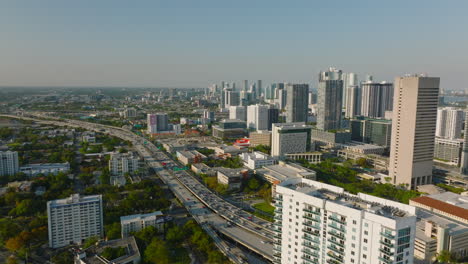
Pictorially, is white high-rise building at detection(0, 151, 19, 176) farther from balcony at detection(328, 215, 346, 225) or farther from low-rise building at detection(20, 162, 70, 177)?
balcony at detection(328, 215, 346, 225)

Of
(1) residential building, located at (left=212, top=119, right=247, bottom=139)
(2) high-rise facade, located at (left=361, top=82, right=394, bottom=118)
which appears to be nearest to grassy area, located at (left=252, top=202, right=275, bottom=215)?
(1) residential building, located at (left=212, top=119, right=247, bottom=139)

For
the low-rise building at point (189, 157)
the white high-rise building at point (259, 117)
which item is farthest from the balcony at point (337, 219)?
the white high-rise building at point (259, 117)

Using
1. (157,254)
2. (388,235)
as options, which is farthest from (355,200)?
(157,254)

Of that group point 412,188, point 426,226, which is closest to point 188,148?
point 412,188

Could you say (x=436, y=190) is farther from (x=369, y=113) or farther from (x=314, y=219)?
(x=369, y=113)

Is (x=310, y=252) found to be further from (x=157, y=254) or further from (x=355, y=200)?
(x=157, y=254)
